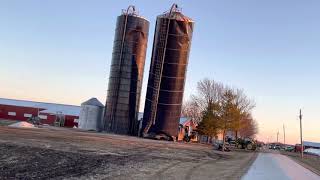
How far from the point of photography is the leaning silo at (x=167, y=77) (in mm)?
63906

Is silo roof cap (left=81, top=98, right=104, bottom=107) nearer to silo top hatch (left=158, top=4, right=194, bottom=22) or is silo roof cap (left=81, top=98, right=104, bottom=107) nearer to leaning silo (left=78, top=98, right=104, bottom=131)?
leaning silo (left=78, top=98, right=104, bottom=131)

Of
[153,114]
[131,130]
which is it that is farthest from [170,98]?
[131,130]

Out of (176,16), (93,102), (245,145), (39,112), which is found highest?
(176,16)

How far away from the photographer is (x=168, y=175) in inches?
779

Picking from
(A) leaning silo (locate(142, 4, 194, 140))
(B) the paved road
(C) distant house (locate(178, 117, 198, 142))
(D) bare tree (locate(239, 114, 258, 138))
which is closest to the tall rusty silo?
(A) leaning silo (locate(142, 4, 194, 140))

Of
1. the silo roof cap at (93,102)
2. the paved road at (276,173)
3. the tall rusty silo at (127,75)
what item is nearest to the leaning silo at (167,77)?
the tall rusty silo at (127,75)

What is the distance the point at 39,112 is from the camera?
317ft

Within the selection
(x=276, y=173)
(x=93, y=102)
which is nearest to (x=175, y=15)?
(x=93, y=102)

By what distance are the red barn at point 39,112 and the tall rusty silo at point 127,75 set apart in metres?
27.9

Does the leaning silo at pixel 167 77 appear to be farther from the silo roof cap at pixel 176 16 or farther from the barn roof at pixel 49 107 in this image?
the barn roof at pixel 49 107

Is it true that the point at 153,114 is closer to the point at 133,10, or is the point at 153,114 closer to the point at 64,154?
the point at 133,10

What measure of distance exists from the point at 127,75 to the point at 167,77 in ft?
23.6

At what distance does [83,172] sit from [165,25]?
158 ft

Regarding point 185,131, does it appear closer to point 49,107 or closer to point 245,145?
point 245,145
